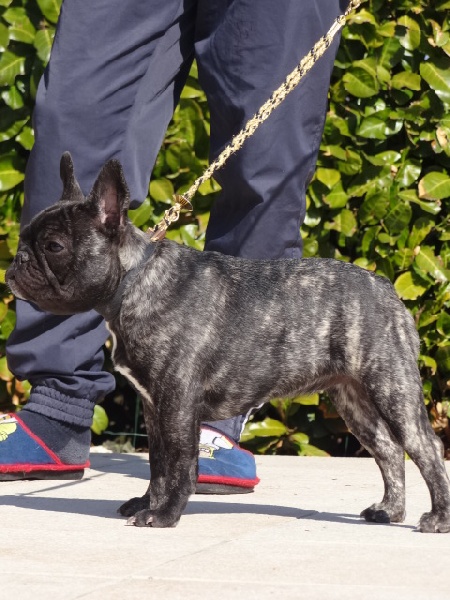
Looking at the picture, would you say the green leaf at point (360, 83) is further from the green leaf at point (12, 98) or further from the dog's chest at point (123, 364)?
the dog's chest at point (123, 364)

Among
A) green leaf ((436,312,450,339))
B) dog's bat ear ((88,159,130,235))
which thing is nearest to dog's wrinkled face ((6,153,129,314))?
dog's bat ear ((88,159,130,235))

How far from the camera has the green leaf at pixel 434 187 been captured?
18.2ft

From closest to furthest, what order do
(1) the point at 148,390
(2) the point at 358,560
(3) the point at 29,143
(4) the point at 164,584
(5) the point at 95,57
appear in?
(4) the point at 164,584, (2) the point at 358,560, (1) the point at 148,390, (5) the point at 95,57, (3) the point at 29,143

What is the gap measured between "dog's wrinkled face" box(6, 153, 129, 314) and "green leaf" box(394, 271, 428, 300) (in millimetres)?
2221

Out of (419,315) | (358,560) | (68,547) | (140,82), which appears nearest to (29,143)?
(140,82)

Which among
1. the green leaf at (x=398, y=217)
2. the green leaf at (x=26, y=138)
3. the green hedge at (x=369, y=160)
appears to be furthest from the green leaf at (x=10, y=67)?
the green leaf at (x=398, y=217)

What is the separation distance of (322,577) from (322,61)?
238cm

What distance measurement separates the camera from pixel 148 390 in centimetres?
372

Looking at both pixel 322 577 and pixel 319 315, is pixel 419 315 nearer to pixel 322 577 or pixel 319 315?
pixel 319 315

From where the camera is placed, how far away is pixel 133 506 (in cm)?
390

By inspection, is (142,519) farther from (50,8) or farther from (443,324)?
(50,8)

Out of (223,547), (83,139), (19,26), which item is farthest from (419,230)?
(223,547)

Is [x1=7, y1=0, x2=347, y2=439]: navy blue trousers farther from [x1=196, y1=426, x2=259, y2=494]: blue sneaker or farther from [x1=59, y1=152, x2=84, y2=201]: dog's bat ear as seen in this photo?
[x1=59, y1=152, x2=84, y2=201]: dog's bat ear

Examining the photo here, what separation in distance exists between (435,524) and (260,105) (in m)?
1.78
